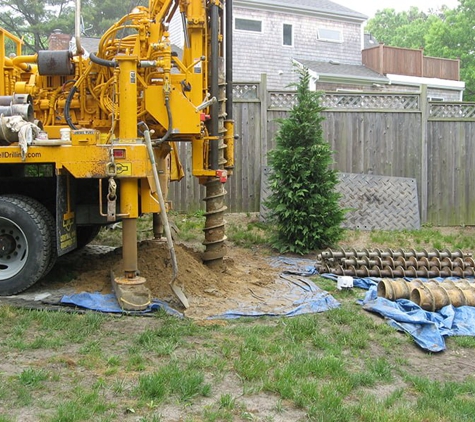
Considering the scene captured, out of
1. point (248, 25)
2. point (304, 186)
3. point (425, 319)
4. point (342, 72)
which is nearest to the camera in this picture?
point (425, 319)

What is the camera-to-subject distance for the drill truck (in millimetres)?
5730

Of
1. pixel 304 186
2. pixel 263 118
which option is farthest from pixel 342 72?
pixel 304 186

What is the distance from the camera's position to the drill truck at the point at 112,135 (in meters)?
5.73

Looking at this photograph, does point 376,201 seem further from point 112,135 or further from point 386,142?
point 112,135

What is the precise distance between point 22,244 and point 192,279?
1.83 meters

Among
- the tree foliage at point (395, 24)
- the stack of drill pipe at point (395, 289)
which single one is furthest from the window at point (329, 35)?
the tree foliage at point (395, 24)

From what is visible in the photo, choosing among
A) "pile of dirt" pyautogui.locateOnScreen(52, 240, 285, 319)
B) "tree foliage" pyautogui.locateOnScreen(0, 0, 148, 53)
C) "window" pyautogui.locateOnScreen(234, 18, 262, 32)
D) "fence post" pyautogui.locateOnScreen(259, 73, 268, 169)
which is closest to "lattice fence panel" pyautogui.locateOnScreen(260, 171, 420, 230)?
"fence post" pyautogui.locateOnScreen(259, 73, 268, 169)

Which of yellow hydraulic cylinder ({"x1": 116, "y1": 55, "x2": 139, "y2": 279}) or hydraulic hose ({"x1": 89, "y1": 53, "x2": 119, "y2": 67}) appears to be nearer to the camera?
yellow hydraulic cylinder ({"x1": 116, "y1": 55, "x2": 139, "y2": 279})

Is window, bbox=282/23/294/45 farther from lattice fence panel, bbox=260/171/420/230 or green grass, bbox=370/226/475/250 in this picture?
green grass, bbox=370/226/475/250

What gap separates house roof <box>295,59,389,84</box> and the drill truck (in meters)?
14.3

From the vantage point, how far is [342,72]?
A: 2144 cm

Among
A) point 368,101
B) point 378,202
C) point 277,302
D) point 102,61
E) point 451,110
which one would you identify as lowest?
point 277,302

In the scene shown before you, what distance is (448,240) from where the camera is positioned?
1049cm

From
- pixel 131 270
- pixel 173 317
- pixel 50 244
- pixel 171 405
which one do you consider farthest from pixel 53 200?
pixel 171 405
